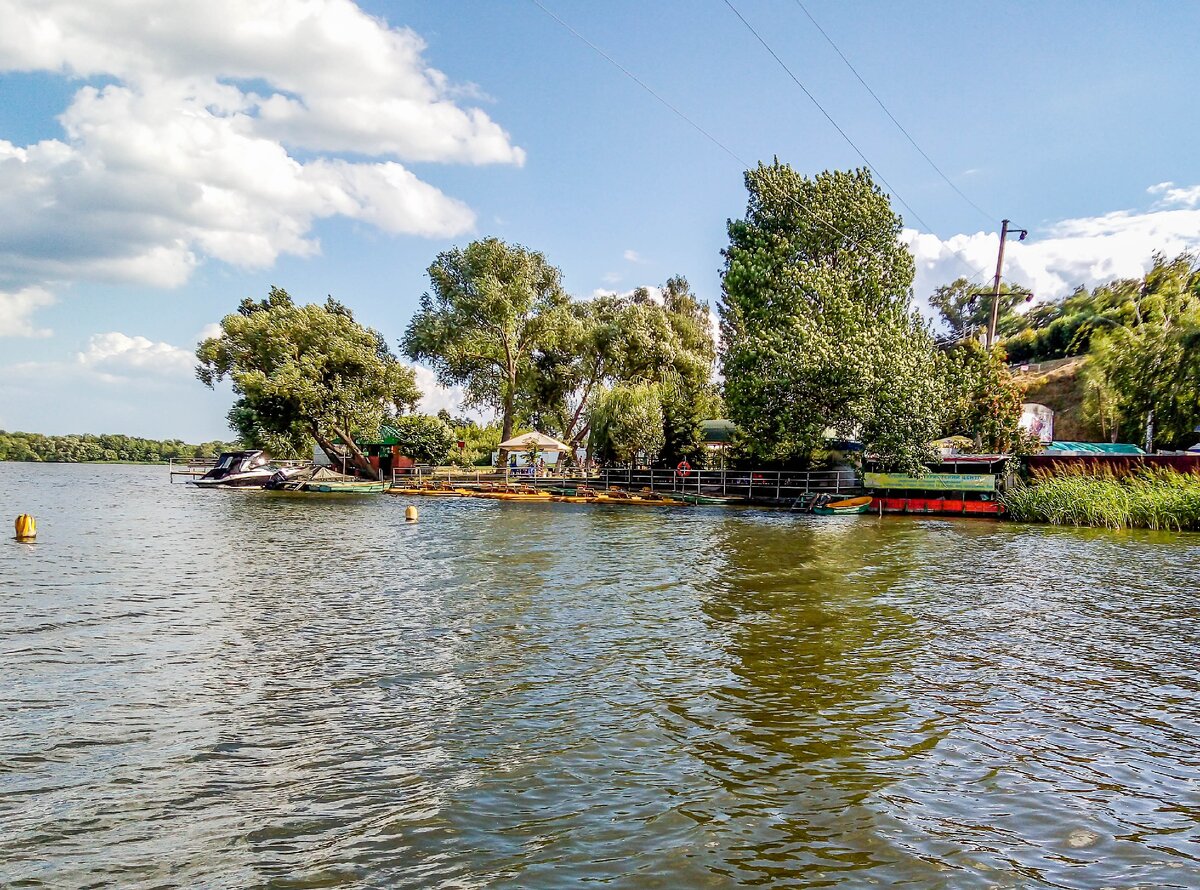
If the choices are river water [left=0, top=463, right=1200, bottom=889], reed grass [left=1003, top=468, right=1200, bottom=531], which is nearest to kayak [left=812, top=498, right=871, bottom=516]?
reed grass [left=1003, top=468, right=1200, bottom=531]

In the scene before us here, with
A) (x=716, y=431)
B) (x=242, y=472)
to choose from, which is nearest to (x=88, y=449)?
(x=242, y=472)

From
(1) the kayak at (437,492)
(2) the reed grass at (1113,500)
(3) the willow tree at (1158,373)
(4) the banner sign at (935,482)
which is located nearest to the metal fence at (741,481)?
(4) the banner sign at (935,482)

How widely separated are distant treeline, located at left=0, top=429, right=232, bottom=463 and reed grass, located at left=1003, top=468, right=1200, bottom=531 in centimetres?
14590

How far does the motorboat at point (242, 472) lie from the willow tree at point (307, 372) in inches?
99.8

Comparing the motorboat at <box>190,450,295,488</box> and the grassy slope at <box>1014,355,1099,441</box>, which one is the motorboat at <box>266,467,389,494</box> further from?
the grassy slope at <box>1014,355,1099,441</box>

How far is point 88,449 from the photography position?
166 metres

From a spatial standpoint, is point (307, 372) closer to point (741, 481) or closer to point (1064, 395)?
point (741, 481)

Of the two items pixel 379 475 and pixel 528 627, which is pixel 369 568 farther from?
pixel 379 475

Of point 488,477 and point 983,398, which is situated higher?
point 983,398

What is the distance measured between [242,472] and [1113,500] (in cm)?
4933

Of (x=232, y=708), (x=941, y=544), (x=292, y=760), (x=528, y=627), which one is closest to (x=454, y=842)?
(x=292, y=760)

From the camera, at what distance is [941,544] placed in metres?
23.6

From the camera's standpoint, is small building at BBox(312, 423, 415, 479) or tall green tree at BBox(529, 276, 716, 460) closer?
tall green tree at BBox(529, 276, 716, 460)

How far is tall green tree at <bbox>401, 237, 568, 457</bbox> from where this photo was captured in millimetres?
50438
